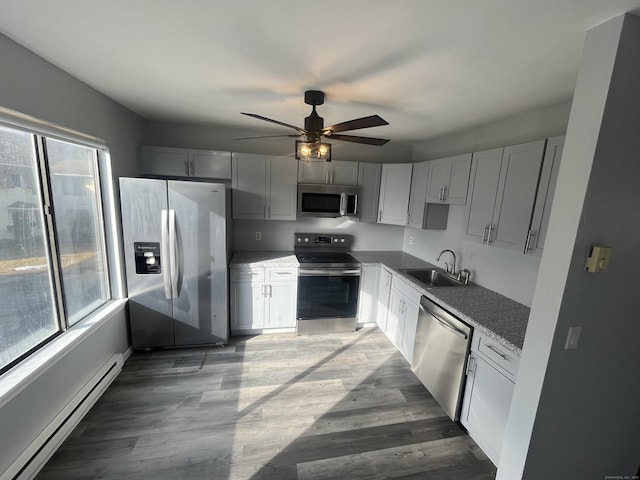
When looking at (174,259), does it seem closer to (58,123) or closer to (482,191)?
(58,123)

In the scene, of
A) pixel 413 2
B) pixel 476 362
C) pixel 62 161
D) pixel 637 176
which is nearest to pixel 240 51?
pixel 413 2

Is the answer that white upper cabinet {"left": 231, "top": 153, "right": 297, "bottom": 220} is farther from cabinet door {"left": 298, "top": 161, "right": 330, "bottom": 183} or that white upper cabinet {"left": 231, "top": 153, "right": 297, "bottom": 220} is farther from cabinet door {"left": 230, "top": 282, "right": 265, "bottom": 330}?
cabinet door {"left": 230, "top": 282, "right": 265, "bottom": 330}

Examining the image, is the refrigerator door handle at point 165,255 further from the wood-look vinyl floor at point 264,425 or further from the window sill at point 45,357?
the wood-look vinyl floor at point 264,425

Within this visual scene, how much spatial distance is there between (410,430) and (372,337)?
135 centimetres

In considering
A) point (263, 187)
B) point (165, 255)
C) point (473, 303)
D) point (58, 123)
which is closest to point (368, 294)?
point (473, 303)

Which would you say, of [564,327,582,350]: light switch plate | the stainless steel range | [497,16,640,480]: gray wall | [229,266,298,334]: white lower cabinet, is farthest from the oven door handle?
[564,327,582,350]: light switch plate

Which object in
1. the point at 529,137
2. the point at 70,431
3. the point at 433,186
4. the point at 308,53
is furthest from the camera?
the point at 433,186

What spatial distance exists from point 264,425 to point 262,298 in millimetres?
1428

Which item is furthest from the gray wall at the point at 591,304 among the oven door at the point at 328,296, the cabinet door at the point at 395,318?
the oven door at the point at 328,296

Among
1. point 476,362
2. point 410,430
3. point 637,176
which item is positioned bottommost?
point 410,430

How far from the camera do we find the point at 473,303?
228 centimetres

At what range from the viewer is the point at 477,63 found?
1.48 metres

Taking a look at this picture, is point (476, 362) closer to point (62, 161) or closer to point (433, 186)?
point (433, 186)

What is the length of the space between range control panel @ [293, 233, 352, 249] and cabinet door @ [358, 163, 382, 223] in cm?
44
